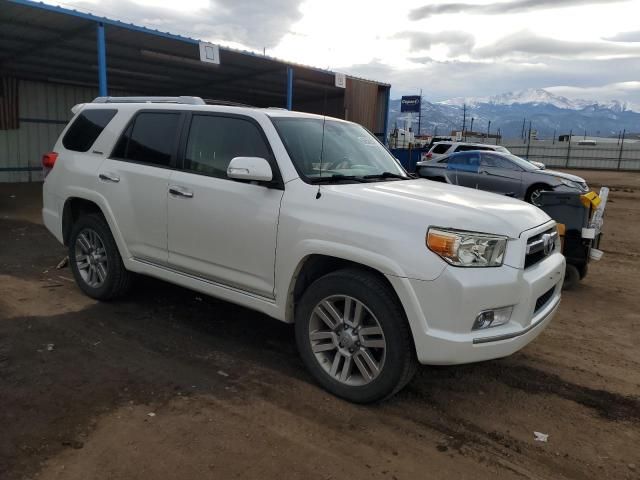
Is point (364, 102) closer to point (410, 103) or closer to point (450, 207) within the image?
point (410, 103)

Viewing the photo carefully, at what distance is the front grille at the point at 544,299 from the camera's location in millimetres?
3360

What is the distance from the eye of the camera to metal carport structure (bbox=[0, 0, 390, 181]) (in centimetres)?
1154

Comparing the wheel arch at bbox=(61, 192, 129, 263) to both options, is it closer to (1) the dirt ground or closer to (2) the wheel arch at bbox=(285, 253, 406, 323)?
(1) the dirt ground

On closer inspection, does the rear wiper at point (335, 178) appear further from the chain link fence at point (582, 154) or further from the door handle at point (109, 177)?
the chain link fence at point (582, 154)

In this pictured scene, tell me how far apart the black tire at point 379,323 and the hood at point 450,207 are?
0.48m

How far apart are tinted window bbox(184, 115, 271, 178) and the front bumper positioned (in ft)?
5.28

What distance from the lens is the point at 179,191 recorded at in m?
4.10

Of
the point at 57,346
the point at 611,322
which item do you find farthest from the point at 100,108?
the point at 611,322

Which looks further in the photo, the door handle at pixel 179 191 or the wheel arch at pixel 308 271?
the door handle at pixel 179 191

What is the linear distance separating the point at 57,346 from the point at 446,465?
3116 millimetres

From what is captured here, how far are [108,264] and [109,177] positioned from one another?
2.78ft

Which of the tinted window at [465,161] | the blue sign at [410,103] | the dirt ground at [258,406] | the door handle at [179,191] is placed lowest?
the dirt ground at [258,406]

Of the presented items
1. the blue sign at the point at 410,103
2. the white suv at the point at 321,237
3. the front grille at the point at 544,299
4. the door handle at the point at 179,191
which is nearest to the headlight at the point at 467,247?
the white suv at the point at 321,237

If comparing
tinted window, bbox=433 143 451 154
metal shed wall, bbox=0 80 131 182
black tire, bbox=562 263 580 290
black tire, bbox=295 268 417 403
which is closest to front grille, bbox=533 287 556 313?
black tire, bbox=295 268 417 403
